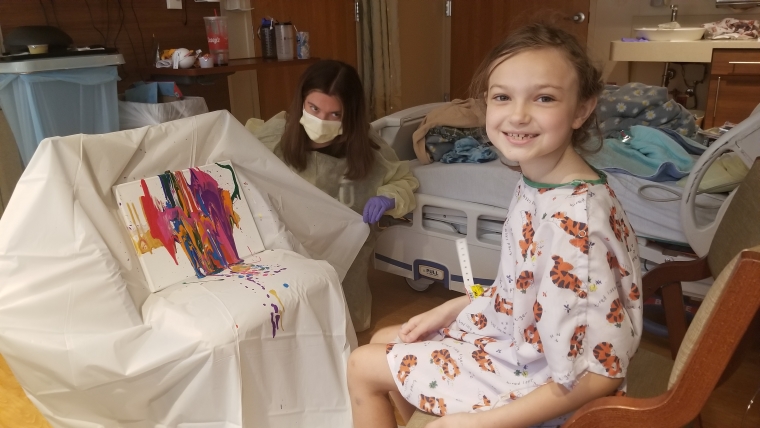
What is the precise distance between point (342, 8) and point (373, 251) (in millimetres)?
1761

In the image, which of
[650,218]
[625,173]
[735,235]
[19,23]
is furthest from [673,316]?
[19,23]

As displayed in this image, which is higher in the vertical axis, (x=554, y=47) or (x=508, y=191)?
(x=554, y=47)

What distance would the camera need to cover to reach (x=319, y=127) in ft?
5.78

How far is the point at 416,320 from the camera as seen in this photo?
1049 mm

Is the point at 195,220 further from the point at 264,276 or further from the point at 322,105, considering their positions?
the point at 322,105

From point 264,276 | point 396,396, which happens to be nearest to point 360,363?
point 396,396

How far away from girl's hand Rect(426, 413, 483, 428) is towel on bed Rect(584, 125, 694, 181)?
3.71ft

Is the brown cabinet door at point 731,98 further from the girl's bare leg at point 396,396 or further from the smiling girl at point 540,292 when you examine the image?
the girl's bare leg at point 396,396

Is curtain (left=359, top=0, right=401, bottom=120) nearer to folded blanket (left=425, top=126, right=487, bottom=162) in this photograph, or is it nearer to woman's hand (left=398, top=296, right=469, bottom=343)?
folded blanket (left=425, top=126, right=487, bottom=162)

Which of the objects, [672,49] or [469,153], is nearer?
[469,153]

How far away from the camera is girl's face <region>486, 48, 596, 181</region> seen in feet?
2.65

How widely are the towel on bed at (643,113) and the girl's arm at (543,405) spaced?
1.46 metres

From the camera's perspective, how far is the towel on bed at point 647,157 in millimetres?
1711

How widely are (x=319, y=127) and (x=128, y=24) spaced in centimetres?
98
